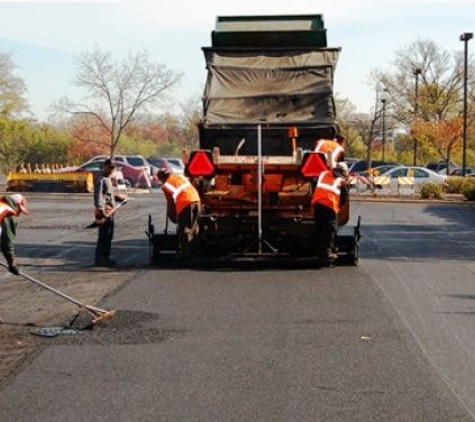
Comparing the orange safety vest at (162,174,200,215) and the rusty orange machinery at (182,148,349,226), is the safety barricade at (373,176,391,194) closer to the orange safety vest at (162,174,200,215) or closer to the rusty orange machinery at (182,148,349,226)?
the rusty orange machinery at (182,148,349,226)

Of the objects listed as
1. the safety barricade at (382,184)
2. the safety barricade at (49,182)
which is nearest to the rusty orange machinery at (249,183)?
the safety barricade at (382,184)

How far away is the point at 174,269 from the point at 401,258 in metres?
4.08

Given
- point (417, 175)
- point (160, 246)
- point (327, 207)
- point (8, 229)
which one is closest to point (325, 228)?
point (327, 207)

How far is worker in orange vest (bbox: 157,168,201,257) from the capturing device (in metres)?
13.3

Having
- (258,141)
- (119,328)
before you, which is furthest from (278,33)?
(119,328)

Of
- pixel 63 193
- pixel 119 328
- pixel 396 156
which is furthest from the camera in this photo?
pixel 396 156

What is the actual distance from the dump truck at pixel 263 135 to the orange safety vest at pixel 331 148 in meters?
0.23

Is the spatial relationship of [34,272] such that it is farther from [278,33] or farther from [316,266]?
[278,33]

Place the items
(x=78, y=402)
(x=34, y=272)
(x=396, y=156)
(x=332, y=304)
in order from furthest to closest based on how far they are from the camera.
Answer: (x=396, y=156) < (x=34, y=272) < (x=332, y=304) < (x=78, y=402)

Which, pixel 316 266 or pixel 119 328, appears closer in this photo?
pixel 119 328

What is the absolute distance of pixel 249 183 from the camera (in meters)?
13.9

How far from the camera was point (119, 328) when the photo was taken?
9.06 meters

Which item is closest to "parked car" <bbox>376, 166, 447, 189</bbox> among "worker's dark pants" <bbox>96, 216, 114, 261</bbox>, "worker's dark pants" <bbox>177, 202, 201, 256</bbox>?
"worker's dark pants" <bbox>96, 216, 114, 261</bbox>

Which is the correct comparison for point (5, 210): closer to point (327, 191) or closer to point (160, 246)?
point (160, 246)
